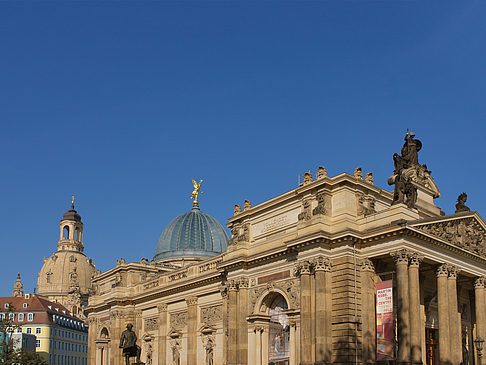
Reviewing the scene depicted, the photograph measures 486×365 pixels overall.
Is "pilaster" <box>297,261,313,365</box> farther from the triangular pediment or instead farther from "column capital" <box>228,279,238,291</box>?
"column capital" <box>228,279,238,291</box>

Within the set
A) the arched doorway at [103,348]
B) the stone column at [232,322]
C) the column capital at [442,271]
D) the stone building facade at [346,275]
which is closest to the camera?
the stone building facade at [346,275]

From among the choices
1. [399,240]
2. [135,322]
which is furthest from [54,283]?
[399,240]

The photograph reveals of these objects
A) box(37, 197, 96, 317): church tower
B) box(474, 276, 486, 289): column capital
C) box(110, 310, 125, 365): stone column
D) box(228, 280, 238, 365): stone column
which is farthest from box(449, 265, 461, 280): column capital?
box(37, 197, 96, 317): church tower

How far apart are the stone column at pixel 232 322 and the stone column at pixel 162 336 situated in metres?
15.3

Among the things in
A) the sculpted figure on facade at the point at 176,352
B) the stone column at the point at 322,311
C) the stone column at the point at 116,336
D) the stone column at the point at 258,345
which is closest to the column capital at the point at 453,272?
the stone column at the point at 322,311

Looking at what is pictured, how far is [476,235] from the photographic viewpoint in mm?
45500

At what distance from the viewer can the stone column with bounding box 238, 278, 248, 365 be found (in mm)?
47625

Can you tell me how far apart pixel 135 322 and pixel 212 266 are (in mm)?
15278

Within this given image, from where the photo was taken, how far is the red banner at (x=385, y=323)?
38.7 m

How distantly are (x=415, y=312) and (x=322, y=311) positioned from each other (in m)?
5.96

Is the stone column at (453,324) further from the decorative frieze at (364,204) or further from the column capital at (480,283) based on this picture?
the decorative frieze at (364,204)

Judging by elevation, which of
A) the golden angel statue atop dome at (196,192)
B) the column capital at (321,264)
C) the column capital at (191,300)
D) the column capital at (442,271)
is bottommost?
the column capital at (191,300)

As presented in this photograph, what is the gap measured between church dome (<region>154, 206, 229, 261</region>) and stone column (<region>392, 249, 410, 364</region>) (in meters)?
43.4

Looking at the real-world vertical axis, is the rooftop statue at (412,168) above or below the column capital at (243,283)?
above
